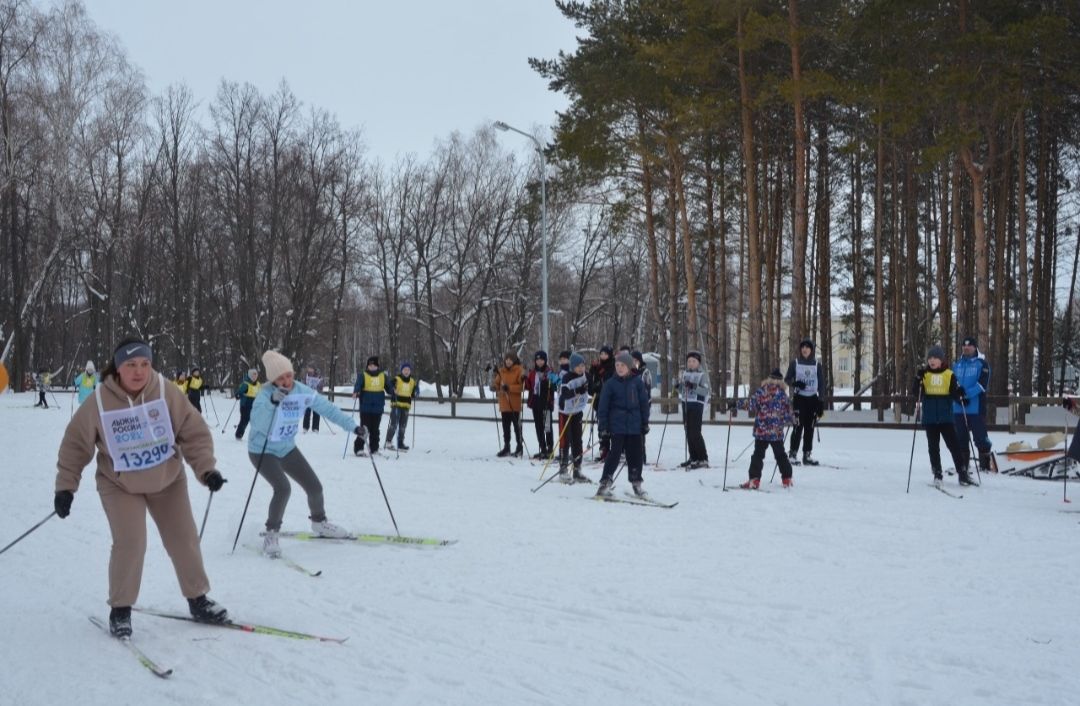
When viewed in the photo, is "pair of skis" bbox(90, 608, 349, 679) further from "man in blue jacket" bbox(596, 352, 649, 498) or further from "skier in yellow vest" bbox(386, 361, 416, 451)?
"skier in yellow vest" bbox(386, 361, 416, 451)

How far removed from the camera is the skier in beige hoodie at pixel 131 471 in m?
4.84

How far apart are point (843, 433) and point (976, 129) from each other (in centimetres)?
698

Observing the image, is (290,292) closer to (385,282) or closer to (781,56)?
(385,282)

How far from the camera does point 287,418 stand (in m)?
7.36

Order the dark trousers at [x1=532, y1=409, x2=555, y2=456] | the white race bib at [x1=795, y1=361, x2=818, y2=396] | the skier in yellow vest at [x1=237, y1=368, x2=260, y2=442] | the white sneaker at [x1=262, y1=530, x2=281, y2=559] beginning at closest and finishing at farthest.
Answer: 1. the white sneaker at [x1=262, y1=530, x2=281, y2=559]
2. the white race bib at [x1=795, y1=361, x2=818, y2=396]
3. the dark trousers at [x1=532, y1=409, x2=555, y2=456]
4. the skier in yellow vest at [x1=237, y1=368, x2=260, y2=442]

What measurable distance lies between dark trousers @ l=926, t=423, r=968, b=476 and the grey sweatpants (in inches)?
298

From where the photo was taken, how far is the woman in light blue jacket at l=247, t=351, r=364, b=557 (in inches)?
286

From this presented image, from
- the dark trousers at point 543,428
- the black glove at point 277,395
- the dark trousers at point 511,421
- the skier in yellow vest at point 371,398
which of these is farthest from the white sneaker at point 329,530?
the skier in yellow vest at point 371,398

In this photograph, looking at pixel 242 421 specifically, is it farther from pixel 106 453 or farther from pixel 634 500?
pixel 106 453

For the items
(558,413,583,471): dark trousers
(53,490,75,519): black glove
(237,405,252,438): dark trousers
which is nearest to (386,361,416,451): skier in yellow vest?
(237,405,252,438): dark trousers

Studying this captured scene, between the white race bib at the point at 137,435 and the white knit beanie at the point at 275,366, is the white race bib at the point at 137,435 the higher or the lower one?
the lower one

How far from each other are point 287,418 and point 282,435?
6.0 inches

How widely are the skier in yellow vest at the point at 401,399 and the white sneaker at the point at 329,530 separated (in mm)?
9100

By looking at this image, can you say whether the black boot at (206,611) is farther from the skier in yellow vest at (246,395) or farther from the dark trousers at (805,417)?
the skier in yellow vest at (246,395)
